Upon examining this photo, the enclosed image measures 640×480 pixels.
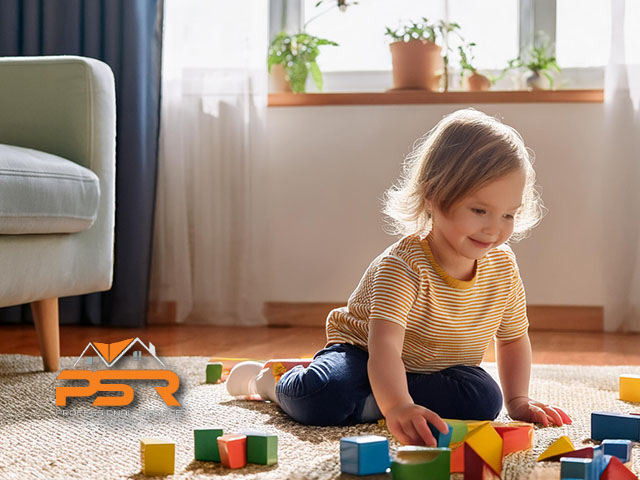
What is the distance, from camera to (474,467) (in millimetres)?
822

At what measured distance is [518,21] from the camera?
9.16ft

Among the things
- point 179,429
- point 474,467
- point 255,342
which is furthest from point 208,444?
point 255,342

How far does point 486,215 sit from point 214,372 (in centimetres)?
65

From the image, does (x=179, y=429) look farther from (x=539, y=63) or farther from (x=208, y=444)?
(x=539, y=63)

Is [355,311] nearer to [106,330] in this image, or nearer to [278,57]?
[106,330]

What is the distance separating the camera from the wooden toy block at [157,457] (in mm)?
857

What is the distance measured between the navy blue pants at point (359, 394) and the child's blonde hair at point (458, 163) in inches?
8.9

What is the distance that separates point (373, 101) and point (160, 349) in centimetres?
111

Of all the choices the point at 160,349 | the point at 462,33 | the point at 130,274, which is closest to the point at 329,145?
the point at 462,33

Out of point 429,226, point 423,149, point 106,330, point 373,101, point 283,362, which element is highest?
point 373,101

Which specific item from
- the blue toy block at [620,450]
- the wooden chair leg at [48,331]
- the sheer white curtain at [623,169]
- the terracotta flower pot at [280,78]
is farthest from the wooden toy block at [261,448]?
the terracotta flower pot at [280,78]

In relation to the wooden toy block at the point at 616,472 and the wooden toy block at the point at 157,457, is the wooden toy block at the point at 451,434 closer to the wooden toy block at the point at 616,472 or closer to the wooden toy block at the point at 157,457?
the wooden toy block at the point at 616,472

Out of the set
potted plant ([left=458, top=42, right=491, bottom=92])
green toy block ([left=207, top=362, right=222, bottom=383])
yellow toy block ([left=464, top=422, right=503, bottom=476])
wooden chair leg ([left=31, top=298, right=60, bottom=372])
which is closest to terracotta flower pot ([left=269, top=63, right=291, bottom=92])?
potted plant ([left=458, top=42, right=491, bottom=92])

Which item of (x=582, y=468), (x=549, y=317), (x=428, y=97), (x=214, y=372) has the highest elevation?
(x=428, y=97)
